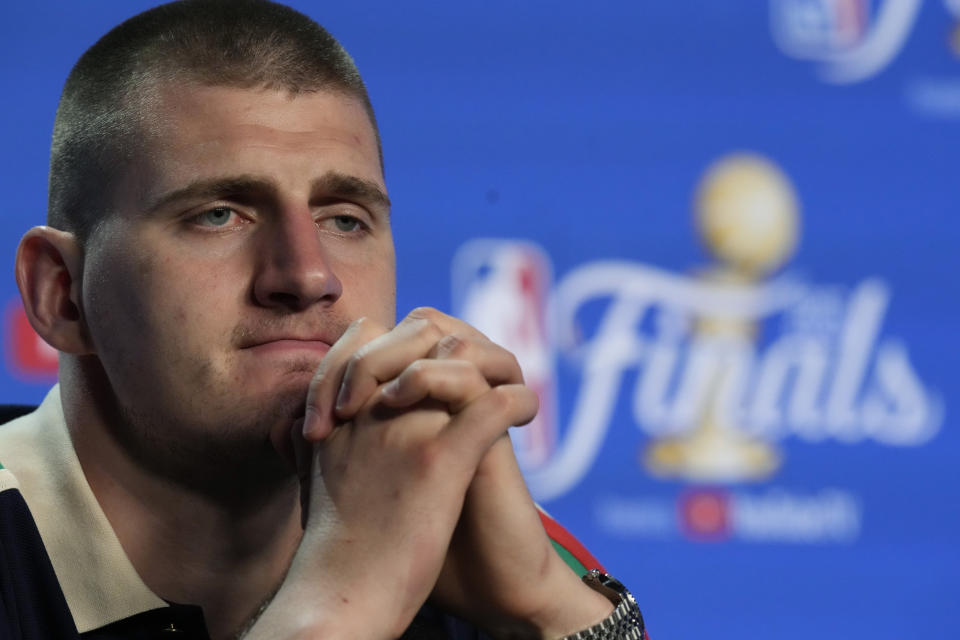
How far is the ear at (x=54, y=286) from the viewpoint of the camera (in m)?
1.26

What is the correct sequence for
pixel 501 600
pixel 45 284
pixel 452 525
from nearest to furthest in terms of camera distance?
pixel 452 525 → pixel 501 600 → pixel 45 284

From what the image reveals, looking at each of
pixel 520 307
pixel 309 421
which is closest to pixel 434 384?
pixel 309 421

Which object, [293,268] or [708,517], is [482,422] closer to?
[293,268]

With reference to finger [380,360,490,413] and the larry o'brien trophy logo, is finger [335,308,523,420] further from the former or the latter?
the larry o'brien trophy logo

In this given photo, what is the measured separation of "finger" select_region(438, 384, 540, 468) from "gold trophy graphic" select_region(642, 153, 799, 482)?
1.63 meters

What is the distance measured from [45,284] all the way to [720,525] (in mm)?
1760

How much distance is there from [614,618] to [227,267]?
532 millimetres

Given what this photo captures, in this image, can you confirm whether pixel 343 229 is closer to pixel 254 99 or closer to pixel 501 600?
pixel 254 99

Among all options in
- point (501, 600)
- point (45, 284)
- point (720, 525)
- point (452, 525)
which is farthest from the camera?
point (720, 525)

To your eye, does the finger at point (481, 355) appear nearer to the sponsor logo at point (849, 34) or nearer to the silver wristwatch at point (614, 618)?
the silver wristwatch at point (614, 618)

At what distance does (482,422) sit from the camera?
1.06 metres

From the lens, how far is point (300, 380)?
1126mm

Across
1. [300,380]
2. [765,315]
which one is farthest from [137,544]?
[765,315]

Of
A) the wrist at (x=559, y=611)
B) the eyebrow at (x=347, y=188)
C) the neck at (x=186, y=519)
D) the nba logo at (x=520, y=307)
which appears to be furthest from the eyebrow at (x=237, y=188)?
the nba logo at (x=520, y=307)
